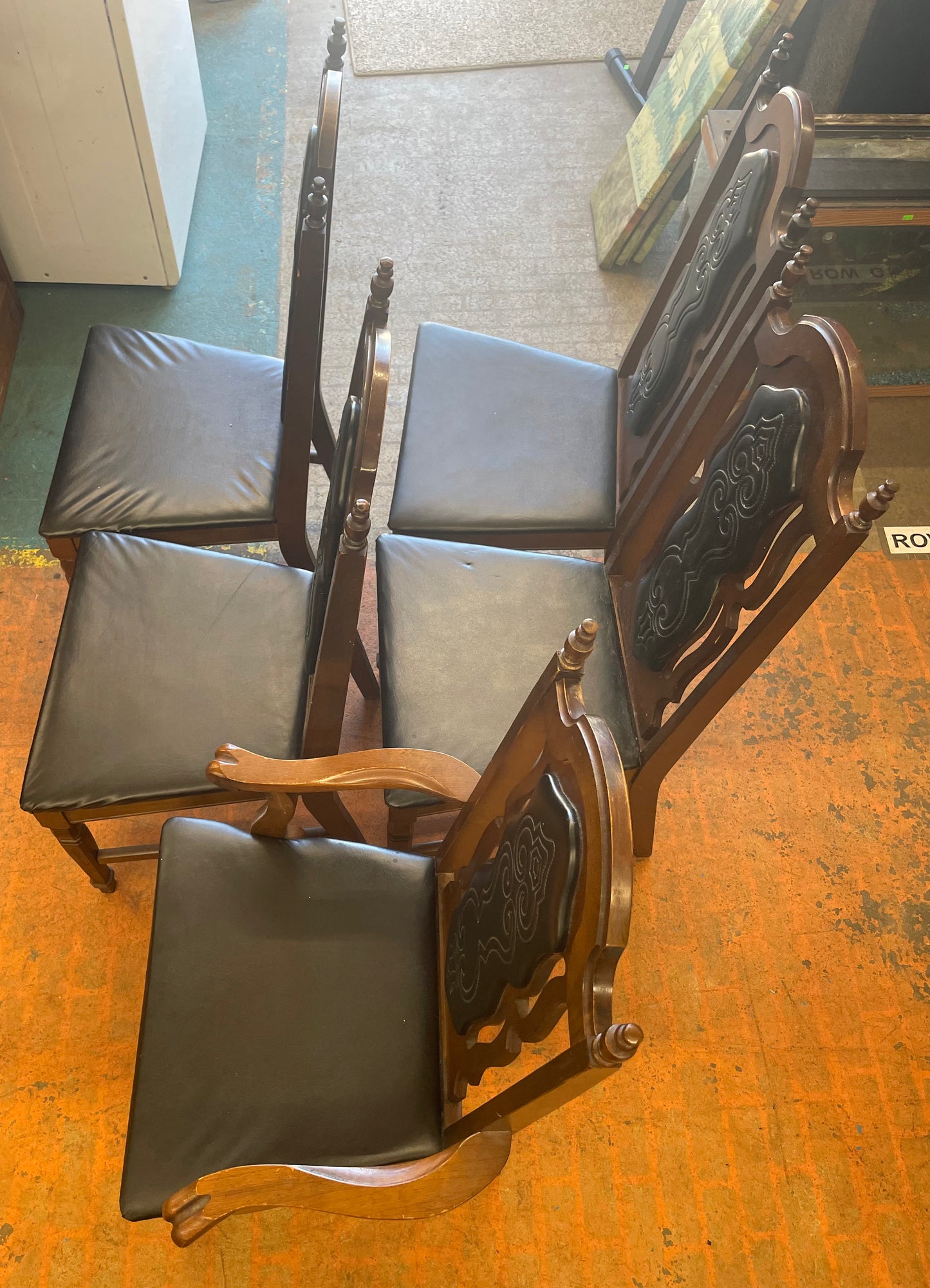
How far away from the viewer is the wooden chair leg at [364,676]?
196 centimetres

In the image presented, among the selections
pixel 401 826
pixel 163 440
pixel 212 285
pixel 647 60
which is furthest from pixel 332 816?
pixel 647 60

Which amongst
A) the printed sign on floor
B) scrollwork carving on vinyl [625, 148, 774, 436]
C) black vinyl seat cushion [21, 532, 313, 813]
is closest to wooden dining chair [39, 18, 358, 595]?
black vinyl seat cushion [21, 532, 313, 813]

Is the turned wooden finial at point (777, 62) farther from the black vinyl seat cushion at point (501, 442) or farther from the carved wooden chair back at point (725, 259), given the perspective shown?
the black vinyl seat cushion at point (501, 442)

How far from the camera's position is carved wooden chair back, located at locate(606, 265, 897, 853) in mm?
1148

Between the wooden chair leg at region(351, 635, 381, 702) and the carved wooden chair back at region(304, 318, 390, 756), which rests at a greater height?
the carved wooden chair back at region(304, 318, 390, 756)

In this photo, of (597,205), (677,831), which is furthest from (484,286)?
(677,831)

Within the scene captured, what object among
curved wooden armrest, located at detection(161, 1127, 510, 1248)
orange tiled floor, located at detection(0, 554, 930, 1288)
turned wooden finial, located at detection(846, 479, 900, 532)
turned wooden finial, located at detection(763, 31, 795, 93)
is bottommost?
orange tiled floor, located at detection(0, 554, 930, 1288)

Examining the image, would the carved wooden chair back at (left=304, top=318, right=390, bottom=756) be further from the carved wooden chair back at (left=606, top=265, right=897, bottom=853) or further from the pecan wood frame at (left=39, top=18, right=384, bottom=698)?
the carved wooden chair back at (left=606, top=265, right=897, bottom=853)

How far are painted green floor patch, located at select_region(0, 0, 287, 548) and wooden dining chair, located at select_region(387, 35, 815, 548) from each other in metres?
0.95

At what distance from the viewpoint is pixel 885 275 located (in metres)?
2.85

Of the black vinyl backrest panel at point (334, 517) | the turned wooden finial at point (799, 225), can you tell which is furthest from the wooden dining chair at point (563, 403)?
the black vinyl backrest panel at point (334, 517)

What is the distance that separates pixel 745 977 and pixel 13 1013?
1447 millimetres

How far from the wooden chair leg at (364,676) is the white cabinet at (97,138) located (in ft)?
4.74

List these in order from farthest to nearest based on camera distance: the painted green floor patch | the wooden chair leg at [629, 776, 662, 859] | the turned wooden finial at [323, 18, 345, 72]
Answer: the painted green floor patch → the wooden chair leg at [629, 776, 662, 859] → the turned wooden finial at [323, 18, 345, 72]
